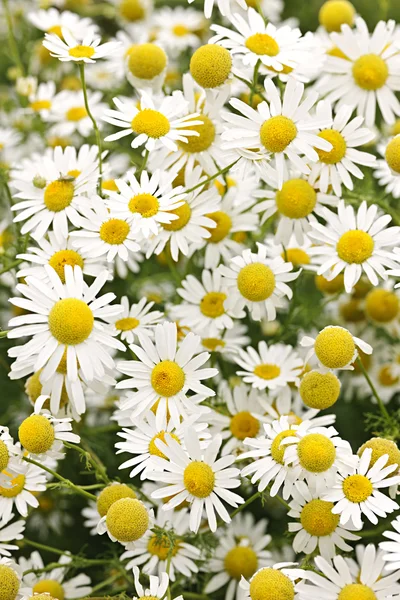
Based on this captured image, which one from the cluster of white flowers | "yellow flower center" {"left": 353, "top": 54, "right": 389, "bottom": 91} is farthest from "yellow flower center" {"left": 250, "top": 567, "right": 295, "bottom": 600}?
"yellow flower center" {"left": 353, "top": 54, "right": 389, "bottom": 91}

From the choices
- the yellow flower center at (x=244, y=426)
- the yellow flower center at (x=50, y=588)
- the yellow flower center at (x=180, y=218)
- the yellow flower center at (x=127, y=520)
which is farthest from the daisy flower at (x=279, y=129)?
the yellow flower center at (x=50, y=588)

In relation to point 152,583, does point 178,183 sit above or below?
above

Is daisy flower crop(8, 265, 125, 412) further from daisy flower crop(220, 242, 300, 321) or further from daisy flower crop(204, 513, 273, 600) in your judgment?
daisy flower crop(204, 513, 273, 600)

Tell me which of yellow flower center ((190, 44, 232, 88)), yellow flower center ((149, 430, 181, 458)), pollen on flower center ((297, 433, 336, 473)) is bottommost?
yellow flower center ((149, 430, 181, 458))

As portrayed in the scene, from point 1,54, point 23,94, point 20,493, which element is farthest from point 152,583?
point 1,54

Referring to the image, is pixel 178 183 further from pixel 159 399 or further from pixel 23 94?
pixel 23 94

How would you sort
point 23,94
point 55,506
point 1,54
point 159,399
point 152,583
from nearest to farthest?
point 152,583 → point 159,399 → point 55,506 → point 23,94 → point 1,54

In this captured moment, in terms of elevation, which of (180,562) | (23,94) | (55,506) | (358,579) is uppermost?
(23,94)
